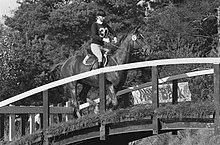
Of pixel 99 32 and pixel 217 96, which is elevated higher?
pixel 99 32

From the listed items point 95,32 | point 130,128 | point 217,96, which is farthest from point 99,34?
point 217,96

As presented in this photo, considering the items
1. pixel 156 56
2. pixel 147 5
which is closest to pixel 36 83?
pixel 156 56

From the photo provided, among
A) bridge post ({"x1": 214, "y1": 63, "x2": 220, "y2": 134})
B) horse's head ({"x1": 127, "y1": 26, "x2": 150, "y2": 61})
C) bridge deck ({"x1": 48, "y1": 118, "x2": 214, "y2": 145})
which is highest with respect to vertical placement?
horse's head ({"x1": 127, "y1": 26, "x2": 150, "y2": 61})

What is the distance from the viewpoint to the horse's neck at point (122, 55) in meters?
15.2

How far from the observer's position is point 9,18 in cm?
4000

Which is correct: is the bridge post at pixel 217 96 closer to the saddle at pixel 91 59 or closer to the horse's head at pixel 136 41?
the saddle at pixel 91 59

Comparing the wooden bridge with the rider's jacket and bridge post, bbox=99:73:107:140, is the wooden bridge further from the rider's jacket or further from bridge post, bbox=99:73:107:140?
the rider's jacket

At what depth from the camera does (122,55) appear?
50.0 feet

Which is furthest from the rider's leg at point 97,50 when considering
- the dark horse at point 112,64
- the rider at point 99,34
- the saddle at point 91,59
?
the dark horse at point 112,64

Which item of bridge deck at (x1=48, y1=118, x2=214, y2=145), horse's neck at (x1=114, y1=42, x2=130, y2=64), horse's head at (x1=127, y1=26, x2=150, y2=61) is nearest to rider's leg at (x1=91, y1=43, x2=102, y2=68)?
horse's neck at (x1=114, y1=42, x2=130, y2=64)

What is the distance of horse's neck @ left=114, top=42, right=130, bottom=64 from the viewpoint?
15.2 metres

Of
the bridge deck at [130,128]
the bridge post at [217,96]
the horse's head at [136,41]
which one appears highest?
the horse's head at [136,41]

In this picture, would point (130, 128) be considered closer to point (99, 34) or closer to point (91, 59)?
point (99, 34)

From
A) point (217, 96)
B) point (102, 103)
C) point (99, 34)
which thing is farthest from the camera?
point (99, 34)
